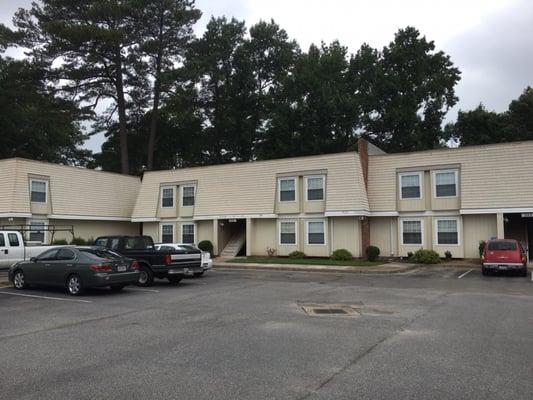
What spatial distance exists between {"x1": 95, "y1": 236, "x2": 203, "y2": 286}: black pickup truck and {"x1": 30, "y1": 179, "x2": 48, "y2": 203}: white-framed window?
1397cm

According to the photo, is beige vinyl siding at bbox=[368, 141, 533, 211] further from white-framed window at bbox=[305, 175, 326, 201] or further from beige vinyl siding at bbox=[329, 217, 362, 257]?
white-framed window at bbox=[305, 175, 326, 201]

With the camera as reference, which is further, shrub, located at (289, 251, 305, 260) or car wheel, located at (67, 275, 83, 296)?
shrub, located at (289, 251, 305, 260)

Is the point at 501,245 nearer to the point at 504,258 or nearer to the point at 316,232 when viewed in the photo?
the point at 504,258

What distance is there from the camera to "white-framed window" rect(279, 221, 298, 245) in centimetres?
3150

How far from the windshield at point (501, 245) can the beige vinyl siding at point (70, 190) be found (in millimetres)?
24341

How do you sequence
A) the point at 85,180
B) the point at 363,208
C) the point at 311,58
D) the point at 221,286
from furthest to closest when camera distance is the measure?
the point at 311,58, the point at 85,180, the point at 363,208, the point at 221,286

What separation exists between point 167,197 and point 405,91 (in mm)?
24574

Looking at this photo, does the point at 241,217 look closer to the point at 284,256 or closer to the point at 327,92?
the point at 284,256

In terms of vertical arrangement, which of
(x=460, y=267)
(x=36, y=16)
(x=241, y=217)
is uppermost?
(x=36, y=16)

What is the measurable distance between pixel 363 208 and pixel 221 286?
13.5 metres

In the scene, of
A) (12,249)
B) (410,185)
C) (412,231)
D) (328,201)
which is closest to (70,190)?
(12,249)

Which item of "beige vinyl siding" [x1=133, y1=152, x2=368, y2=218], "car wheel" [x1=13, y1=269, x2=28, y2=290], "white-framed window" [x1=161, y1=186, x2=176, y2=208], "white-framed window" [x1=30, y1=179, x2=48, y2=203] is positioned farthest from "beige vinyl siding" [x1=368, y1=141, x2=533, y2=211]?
"white-framed window" [x1=30, y1=179, x2=48, y2=203]

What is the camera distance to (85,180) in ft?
114

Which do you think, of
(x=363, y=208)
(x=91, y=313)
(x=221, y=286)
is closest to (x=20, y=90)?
(x=363, y=208)
